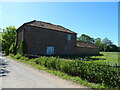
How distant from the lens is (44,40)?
25609mm

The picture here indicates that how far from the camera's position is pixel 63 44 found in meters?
29.0

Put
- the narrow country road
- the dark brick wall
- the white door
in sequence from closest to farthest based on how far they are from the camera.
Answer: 1. the narrow country road
2. the dark brick wall
3. the white door

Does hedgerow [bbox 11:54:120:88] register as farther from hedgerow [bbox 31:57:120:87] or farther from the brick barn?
the brick barn

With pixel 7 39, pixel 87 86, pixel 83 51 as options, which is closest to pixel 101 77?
pixel 87 86

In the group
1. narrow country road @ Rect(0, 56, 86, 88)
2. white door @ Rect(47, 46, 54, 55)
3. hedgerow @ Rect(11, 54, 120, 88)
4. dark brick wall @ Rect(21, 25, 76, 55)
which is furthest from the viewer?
white door @ Rect(47, 46, 54, 55)

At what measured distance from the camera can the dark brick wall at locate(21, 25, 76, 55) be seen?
78.0 ft

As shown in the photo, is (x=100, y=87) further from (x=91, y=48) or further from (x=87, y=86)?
(x=91, y=48)

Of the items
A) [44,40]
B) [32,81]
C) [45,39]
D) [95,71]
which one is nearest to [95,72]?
[95,71]

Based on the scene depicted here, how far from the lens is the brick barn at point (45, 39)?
78.1ft

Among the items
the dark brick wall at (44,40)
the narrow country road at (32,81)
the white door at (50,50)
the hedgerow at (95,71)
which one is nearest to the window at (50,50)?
the white door at (50,50)

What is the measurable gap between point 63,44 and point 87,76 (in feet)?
72.3

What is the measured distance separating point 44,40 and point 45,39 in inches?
15.6

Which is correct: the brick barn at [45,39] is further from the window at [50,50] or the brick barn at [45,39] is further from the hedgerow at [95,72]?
the hedgerow at [95,72]

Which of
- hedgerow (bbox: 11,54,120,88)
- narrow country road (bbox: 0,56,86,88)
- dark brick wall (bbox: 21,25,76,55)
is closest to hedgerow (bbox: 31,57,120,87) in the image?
hedgerow (bbox: 11,54,120,88)
